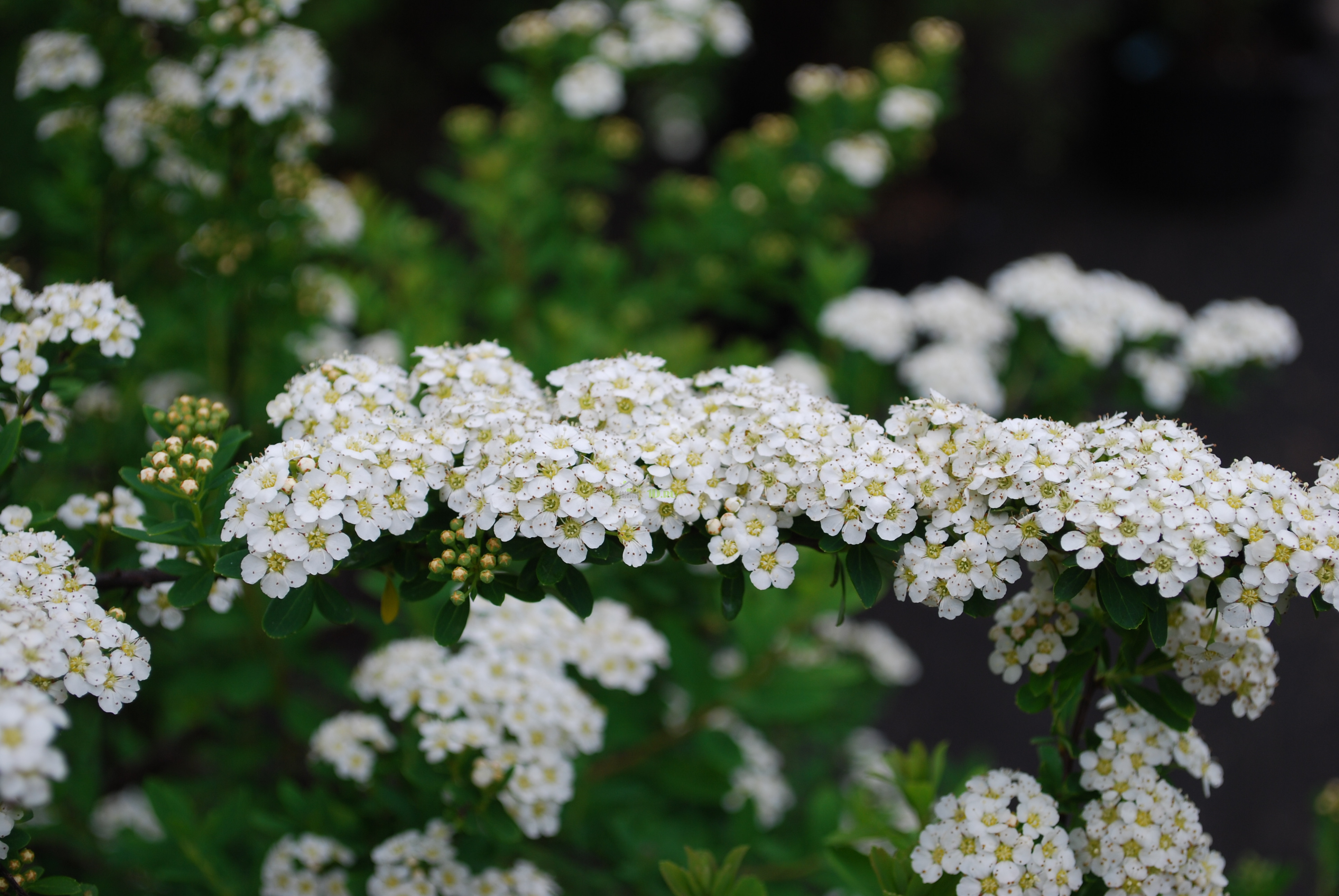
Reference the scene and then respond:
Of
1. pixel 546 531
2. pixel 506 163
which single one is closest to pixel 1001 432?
pixel 546 531

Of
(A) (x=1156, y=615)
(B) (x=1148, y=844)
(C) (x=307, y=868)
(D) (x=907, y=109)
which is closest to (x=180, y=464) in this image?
(C) (x=307, y=868)

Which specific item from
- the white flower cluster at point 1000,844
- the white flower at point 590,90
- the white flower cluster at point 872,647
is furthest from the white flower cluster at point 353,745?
the white flower at point 590,90

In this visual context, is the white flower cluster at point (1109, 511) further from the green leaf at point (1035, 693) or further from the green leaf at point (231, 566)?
the green leaf at point (231, 566)

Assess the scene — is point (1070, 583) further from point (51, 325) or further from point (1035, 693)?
point (51, 325)

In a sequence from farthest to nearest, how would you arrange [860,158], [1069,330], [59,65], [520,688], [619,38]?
1. [619,38]
2. [860,158]
3. [1069,330]
4. [59,65]
5. [520,688]

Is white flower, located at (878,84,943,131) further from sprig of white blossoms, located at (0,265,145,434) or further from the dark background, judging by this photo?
sprig of white blossoms, located at (0,265,145,434)

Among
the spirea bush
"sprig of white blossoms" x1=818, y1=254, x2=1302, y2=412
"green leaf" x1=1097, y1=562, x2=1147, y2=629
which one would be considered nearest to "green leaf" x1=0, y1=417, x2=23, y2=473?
the spirea bush
